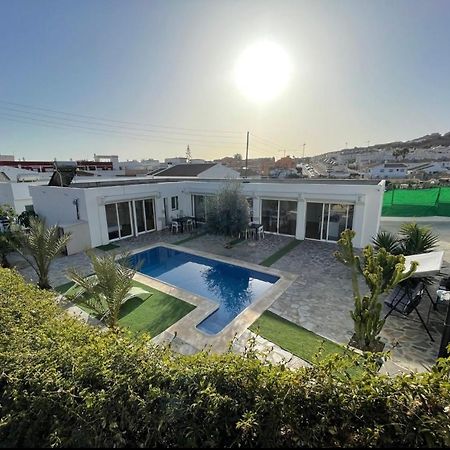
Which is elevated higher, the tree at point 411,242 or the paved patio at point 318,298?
the tree at point 411,242

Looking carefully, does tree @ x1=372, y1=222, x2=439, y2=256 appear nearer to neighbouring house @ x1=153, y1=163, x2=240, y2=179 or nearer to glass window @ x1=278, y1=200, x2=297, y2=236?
glass window @ x1=278, y1=200, x2=297, y2=236

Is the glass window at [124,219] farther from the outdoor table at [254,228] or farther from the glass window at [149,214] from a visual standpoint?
the outdoor table at [254,228]

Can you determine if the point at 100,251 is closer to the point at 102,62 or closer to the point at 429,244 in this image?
the point at 102,62

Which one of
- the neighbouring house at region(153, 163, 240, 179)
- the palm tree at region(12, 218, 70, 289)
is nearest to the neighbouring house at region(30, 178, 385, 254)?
the palm tree at region(12, 218, 70, 289)

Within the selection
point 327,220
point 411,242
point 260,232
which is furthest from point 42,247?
point 327,220

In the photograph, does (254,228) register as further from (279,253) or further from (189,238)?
(189,238)

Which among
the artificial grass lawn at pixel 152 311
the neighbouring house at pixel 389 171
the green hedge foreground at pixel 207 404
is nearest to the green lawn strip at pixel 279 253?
the artificial grass lawn at pixel 152 311

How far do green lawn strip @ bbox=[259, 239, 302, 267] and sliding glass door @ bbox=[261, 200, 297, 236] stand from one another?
141 centimetres

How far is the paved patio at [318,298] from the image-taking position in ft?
25.5

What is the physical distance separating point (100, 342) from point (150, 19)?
1571 centimetres

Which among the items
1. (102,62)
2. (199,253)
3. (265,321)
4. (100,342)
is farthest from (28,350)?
(102,62)

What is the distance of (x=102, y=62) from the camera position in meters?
18.5

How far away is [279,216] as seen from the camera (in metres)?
19.5

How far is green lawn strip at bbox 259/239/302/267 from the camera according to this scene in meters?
14.6
